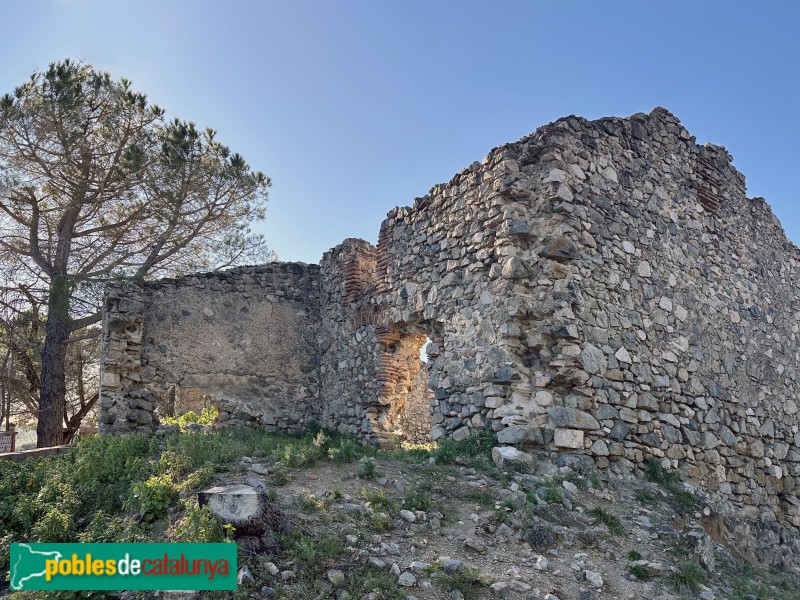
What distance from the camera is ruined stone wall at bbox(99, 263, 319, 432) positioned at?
29.3ft

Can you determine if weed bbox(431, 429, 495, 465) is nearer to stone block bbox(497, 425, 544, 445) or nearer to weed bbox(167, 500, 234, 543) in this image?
stone block bbox(497, 425, 544, 445)

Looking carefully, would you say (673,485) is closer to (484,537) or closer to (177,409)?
(484,537)

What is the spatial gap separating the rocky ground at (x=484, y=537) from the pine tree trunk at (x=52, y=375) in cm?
790

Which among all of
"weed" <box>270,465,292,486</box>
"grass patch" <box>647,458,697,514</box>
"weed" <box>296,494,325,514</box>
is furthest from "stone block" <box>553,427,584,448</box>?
"weed" <box>270,465,292,486</box>

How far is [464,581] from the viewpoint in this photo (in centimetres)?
396

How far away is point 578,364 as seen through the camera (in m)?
6.33

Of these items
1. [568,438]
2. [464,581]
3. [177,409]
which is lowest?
[464,581]

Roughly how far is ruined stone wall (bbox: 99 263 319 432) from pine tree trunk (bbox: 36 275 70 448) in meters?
3.41

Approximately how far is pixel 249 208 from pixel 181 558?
10.3 m

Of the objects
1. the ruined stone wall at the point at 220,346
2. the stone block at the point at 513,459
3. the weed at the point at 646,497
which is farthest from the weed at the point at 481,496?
the ruined stone wall at the point at 220,346

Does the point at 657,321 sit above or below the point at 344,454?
above

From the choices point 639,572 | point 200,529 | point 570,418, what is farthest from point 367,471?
point 639,572

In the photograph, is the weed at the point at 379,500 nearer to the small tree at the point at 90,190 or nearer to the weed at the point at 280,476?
the weed at the point at 280,476

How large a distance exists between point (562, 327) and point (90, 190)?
9.91 metres
